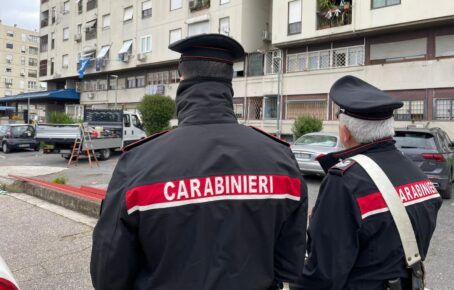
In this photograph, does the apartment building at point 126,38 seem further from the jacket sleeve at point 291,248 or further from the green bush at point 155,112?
the jacket sleeve at point 291,248

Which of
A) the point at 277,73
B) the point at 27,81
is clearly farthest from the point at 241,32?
the point at 27,81

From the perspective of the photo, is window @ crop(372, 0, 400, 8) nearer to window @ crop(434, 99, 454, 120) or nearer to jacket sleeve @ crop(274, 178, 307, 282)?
window @ crop(434, 99, 454, 120)

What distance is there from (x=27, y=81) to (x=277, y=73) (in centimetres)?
7831

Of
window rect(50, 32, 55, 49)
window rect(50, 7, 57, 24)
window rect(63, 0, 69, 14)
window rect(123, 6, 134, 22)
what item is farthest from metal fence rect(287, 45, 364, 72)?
window rect(50, 7, 57, 24)

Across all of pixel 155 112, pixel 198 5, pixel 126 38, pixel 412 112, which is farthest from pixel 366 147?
pixel 126 38

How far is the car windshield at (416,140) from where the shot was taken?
31.0 feet

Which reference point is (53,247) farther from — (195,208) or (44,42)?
(44,42)

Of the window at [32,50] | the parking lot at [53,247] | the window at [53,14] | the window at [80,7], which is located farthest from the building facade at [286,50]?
the window at [32,50]

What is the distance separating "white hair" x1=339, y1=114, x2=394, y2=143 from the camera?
84.7 inches

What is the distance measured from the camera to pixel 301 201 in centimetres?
194

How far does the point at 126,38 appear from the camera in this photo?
35.6m

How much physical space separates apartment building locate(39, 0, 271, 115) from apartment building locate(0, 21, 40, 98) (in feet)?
147

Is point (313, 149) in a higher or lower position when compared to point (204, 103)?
lower

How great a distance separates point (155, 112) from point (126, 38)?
541 inches
